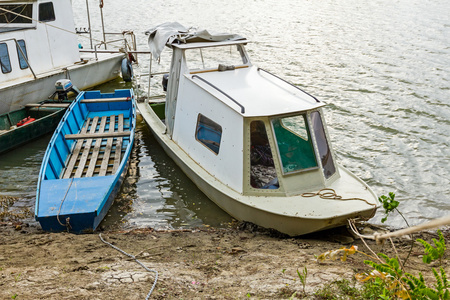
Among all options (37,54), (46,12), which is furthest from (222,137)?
(46,12)

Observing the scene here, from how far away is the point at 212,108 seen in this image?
8.91 metres

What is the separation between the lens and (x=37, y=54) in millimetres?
15078

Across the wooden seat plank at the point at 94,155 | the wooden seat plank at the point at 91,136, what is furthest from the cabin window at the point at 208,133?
the wooden seat plank at the point at 94,155

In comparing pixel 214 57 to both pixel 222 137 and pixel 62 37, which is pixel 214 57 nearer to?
pixel 222 137

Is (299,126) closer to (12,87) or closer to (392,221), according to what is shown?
(392,221)

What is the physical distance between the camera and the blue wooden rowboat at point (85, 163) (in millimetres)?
7982

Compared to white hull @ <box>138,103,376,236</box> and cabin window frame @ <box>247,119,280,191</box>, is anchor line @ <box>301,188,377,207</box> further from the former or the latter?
cabin window frame @ <box>247,119,280,191</box>

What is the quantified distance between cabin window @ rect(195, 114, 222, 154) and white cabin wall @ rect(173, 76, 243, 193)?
85mm

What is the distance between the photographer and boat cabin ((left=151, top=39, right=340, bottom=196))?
7.95 m

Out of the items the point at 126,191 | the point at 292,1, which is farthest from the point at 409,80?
the point at 292,1

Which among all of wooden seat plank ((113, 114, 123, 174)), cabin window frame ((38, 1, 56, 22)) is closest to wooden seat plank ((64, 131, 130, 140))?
wooden seat plank ((113, 114, 123, 174))

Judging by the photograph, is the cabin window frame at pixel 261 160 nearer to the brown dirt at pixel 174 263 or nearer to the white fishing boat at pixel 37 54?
the brown dirt at pixel 174 263

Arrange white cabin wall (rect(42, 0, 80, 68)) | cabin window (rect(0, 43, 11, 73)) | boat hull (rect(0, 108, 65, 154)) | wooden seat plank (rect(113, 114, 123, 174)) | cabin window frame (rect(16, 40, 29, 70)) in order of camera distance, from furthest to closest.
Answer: white cabin wall (rect(42, 0, 80, 68)), cabin window frame (rect(16, 40, 29, 70)), cabin window (rect(0, 43, 11, 73)), boat hull (rect(0, 108, 65, 154)), wooden seat plank (rect(113, 114, 123, 174))

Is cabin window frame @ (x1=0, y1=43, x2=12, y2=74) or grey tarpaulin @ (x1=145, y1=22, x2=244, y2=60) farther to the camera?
cabin window frame @ (x1=0, y1=43, x2=12, y2=74)
